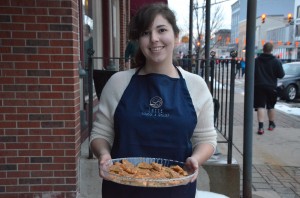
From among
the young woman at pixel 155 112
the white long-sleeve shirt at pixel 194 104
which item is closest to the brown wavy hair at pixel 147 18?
the young woman at pixel 155 112

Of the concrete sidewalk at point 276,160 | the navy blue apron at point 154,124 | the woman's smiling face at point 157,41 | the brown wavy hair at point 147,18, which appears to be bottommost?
the concrete sidewalk at point 276,160

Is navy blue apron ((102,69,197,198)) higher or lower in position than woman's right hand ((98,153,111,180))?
higher

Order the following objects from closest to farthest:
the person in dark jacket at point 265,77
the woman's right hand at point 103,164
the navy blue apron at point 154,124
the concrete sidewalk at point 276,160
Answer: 1. the woman's right hand at point 103,164
2. the navy blue apron at point 154,124
3. the concrete sidewalk at point 276,160
4. the person in dark jacket at point 265,77

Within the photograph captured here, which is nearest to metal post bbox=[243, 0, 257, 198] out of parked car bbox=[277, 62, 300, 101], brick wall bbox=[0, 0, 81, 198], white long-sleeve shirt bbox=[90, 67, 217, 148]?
brick wall bbox=[0, 0, 81, 198]

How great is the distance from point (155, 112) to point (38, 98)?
6.98 ft

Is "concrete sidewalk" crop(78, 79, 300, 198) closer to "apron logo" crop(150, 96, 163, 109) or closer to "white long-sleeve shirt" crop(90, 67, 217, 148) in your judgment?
"white long-sleeve shirt" crop(90, 67, 217, 148)

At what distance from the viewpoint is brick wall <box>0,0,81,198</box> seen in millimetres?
3443

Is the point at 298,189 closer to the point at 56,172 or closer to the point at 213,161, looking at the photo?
the point at 213,161

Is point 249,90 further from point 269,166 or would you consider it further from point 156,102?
point 156,102

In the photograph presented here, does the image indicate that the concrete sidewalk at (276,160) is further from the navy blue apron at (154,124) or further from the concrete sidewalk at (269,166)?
the navy blue apron at (154,124)

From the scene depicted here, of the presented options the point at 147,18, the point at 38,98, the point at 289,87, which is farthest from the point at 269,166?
the point at 289,87

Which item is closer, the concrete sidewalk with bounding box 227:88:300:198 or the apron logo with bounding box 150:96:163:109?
the apron logo with bounding box 150:96:163:109

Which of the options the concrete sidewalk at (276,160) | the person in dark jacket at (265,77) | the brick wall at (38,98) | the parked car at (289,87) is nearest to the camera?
the brick wall at (38,98)

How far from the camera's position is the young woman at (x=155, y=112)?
5.74ft
